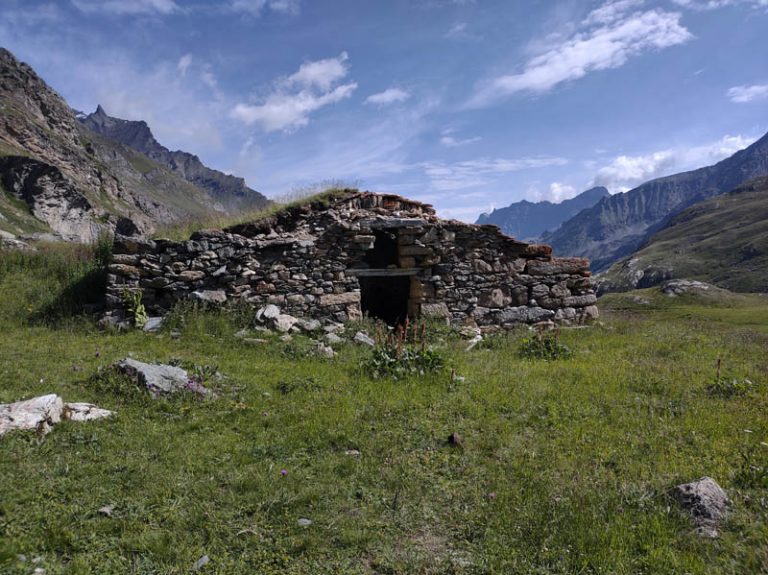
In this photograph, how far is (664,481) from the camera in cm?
443

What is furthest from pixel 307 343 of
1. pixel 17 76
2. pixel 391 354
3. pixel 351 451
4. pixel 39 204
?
pixel 17 76

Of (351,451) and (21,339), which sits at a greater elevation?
(21,339)

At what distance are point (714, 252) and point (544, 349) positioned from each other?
166104mm

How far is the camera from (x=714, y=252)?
141125 mm

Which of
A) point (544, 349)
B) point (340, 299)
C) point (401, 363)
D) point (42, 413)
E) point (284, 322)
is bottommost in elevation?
point (544, 349)

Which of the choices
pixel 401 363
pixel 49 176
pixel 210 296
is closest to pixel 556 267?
pixel 401 363

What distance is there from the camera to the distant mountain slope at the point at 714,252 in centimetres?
11956

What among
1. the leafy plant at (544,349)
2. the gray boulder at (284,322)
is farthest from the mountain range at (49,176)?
the leafy plant at (544,349)

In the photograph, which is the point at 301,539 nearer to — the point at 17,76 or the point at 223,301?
the point at 223,301

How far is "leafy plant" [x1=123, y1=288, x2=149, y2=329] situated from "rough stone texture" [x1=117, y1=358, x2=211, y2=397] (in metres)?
3.67

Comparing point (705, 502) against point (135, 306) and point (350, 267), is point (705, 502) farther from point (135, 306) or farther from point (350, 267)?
point (135, 306)

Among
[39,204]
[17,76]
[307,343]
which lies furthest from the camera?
[17,76]

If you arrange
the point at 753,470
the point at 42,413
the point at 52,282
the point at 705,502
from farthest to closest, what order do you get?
the point at 52,282 → the point at 42,413 → the point at 753,470 → the point at 705,502

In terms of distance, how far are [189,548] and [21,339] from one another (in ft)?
25.3
